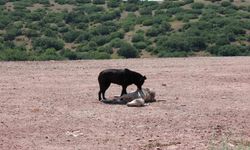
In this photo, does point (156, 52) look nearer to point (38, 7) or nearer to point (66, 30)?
point (66, 30)

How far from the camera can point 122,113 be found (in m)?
14.7

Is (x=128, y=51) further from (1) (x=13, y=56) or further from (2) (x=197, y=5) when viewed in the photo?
(2) (x=197, y=5)

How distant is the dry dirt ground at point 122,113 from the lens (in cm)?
1165

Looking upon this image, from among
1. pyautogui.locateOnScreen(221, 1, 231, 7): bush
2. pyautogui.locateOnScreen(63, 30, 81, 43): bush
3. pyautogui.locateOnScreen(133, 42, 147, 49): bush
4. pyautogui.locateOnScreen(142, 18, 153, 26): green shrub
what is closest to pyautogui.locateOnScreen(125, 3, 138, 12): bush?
pyautogui.locateOnScreen(221, 1, 231, 7): bush

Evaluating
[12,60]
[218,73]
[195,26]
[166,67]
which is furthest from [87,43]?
[218,73]

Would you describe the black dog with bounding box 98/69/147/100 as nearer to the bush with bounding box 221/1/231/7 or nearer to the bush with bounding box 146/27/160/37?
the bush with bounding box 146/27/160/37

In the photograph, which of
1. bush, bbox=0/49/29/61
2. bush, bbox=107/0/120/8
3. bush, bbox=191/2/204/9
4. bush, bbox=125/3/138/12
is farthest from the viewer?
bush, bbox=107/0/120/8

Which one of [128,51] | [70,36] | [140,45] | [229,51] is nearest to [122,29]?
[70,36]

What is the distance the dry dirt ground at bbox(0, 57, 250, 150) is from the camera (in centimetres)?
1165

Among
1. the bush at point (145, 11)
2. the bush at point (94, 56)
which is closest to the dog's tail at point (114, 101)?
the bush at point (94, 56)

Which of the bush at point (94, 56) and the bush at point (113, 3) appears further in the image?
the bush at point (113, 3)

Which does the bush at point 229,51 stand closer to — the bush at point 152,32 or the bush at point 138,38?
the bush at point 138,38

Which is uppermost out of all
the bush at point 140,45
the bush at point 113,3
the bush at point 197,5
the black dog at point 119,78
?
the black dog at point 119,78

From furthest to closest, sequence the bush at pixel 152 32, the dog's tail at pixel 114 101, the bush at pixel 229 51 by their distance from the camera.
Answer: the bush at pixel 152 32, the bush at pixel 229 51, the dog's tail at pixel 114 101
